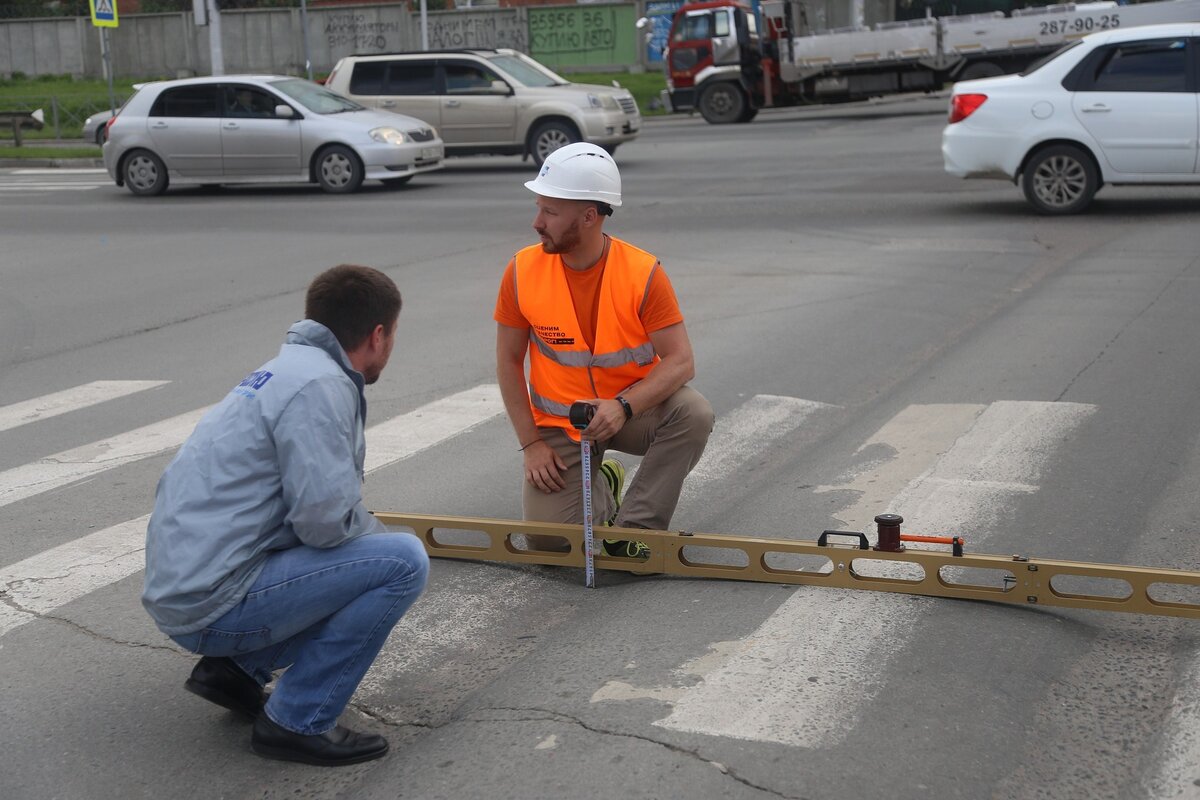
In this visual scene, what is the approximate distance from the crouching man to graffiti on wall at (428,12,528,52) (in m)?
45.7

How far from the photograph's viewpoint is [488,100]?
21703 mm

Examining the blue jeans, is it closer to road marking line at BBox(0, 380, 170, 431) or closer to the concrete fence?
road marking line at BBox(0, 380, 170, 431)

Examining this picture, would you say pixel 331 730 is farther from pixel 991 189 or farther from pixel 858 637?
pixel 991 189

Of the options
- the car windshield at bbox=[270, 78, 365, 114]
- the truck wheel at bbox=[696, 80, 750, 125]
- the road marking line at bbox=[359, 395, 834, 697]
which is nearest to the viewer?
the road marking line at bbox=[359, 395, 834, 697]

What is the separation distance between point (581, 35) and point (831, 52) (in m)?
18.9

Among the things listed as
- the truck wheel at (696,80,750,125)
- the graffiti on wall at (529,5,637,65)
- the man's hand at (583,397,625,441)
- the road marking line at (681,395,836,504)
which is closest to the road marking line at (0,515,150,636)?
the man's hand at (583,397,625,441)

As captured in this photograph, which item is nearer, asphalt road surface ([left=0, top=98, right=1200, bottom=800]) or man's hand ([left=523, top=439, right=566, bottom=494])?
asphalt road surface ([left=0, top=98, right=1200, bottom=800])

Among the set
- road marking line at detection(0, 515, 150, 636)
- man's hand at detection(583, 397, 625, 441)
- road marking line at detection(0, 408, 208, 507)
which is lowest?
road marking line at detection(0, 515, 150, 636)

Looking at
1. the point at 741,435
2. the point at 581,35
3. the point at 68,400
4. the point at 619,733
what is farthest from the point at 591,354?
the point at 581,35

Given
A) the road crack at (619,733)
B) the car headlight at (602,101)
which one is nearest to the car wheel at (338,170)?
the car headlight at (602,101)

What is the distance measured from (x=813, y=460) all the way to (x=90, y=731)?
368 cm

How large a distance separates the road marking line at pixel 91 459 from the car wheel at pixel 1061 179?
973 centimetres

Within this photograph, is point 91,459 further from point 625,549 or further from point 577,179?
point 577,179

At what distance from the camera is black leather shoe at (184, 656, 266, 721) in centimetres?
389
